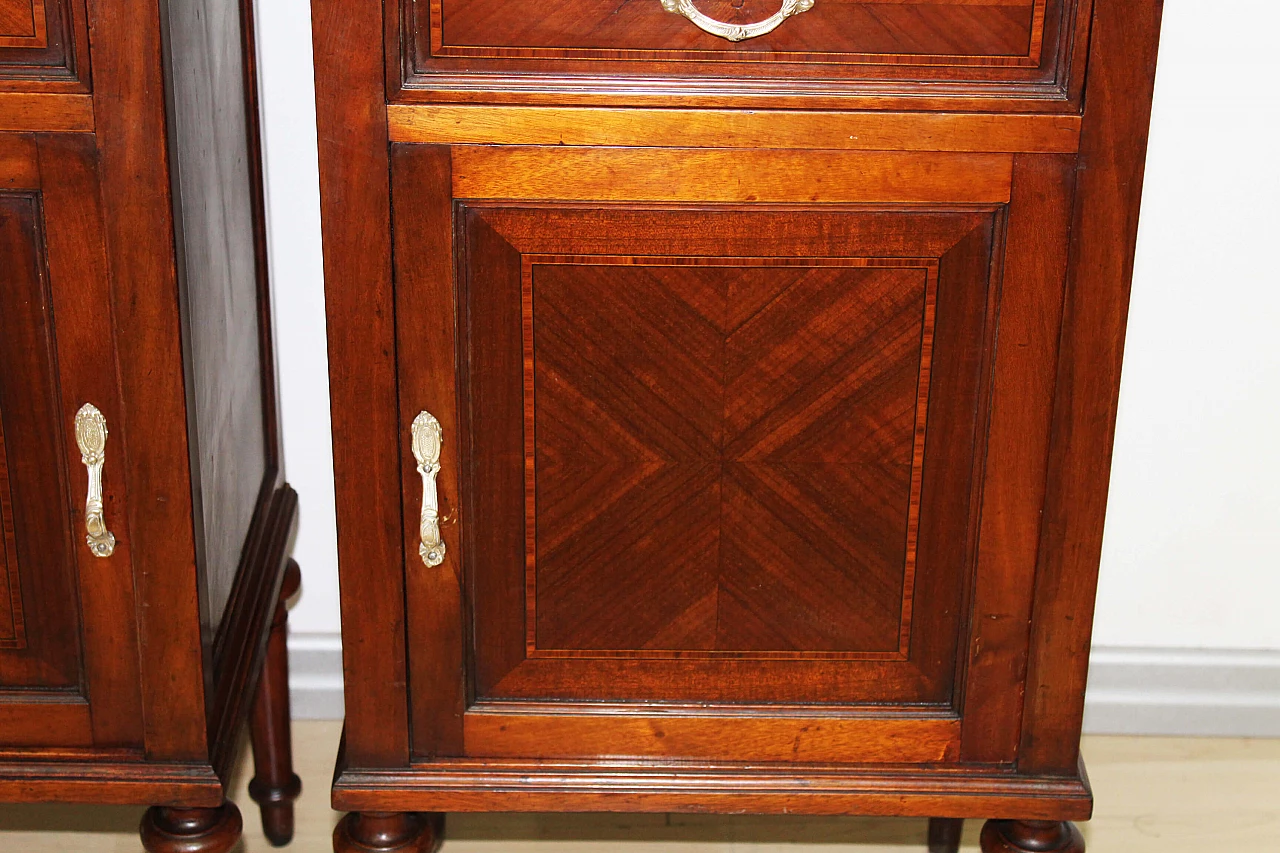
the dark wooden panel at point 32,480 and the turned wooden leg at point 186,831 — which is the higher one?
the dark wooden panel at point 32,480

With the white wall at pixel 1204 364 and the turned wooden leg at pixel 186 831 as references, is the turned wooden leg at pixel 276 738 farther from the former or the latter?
the white wall at pixel 1204 364

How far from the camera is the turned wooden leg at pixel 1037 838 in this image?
1037 millimetres

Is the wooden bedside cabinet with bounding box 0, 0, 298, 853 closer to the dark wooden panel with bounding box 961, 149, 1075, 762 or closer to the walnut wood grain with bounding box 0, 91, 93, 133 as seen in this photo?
the walnut wood grain with bounding box 0, 91, 93, 133

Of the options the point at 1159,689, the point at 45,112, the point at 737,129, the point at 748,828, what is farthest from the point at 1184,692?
the point at 45,112

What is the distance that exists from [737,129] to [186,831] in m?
0.57

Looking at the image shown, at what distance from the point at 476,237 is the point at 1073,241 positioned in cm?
35

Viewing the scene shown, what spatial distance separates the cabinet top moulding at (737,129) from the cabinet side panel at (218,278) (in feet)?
0.48

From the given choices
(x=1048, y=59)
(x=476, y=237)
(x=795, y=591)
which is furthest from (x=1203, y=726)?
(x=476, y=237)

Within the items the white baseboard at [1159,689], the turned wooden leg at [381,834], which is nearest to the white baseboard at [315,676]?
the white baseboard at [1159,689]

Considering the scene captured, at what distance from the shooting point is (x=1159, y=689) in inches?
59.7

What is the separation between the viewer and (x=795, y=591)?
0.98 metres

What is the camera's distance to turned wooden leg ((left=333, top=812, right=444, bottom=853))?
103 cm

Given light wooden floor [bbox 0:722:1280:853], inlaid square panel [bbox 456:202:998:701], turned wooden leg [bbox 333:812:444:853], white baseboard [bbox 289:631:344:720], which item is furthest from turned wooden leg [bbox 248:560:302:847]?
inlaid square panel [bbox 456:202:998:701]

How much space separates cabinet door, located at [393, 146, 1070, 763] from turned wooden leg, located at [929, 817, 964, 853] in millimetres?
356
